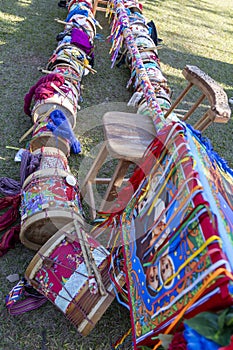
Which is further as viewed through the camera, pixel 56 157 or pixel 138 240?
pixel 56 157

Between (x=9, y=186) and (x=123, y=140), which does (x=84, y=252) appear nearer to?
(x=123, y=140)

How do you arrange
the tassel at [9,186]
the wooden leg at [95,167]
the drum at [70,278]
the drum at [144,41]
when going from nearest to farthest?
the drum at [70,278], the wooden leg at [95,167], the tassel at [9,186], the drum at [144,41]

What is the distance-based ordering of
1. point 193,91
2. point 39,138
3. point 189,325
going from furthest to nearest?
1. point 193,91
2. point 39,138
3. point 189,325

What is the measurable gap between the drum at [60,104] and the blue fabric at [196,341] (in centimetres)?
234

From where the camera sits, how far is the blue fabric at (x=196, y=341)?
3.67ft

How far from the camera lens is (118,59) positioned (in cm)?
490

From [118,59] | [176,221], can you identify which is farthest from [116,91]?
[176,221]

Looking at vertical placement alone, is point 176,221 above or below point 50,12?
above

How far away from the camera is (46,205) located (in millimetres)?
2320

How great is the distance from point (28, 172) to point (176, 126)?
4.53 feet

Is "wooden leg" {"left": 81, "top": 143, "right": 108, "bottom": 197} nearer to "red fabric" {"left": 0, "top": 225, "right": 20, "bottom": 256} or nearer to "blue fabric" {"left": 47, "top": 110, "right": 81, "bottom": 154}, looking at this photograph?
"blue fabric" {"left": 47, "top": 110, "right": 81, "bottom": 154}

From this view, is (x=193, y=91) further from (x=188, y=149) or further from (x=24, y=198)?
(x=188, y=149)

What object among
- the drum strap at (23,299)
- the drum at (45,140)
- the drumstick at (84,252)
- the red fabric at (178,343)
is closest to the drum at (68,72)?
the drum at (45,140)

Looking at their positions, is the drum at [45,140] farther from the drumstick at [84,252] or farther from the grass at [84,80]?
the drumstick at [84,252]
